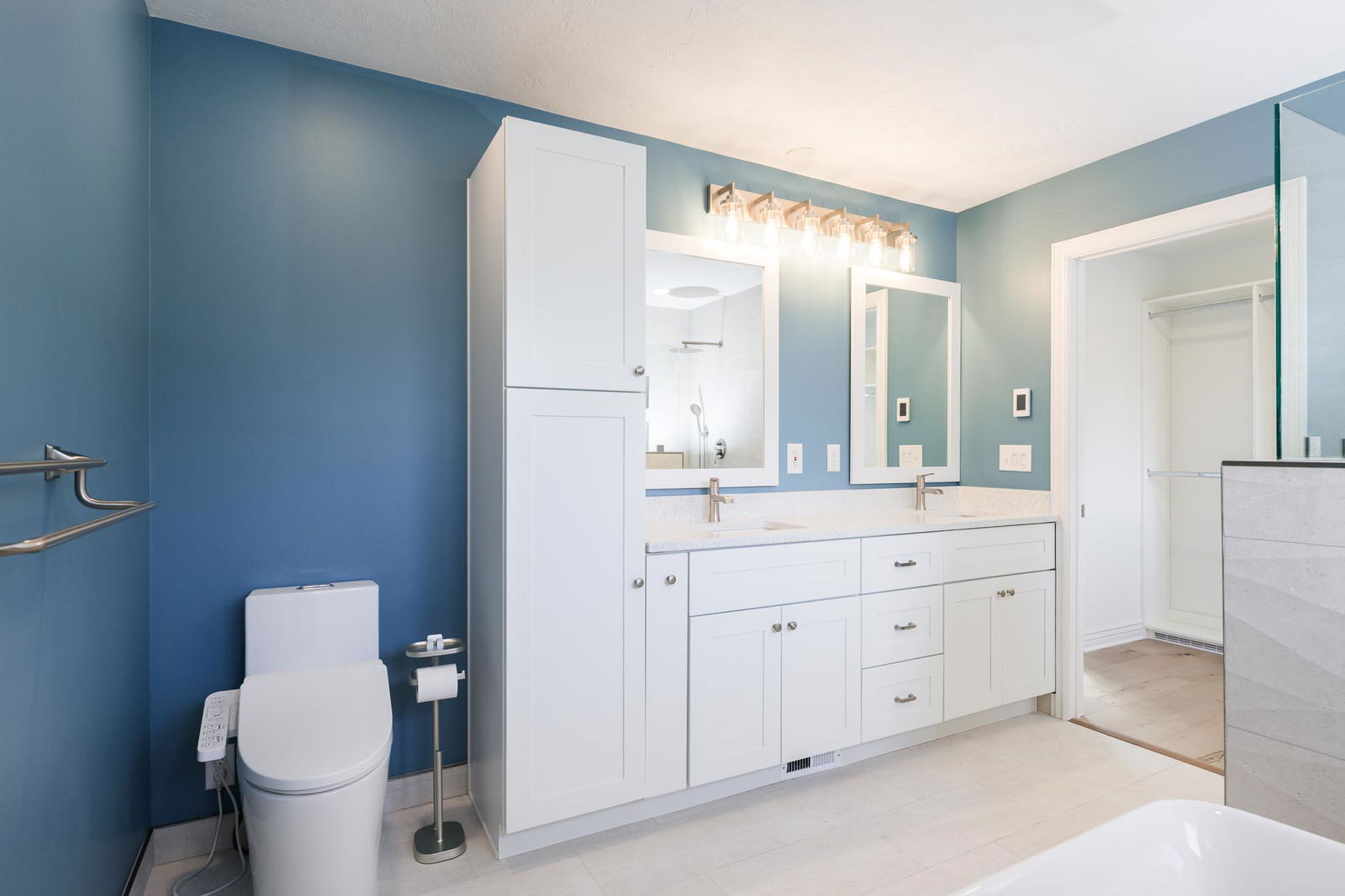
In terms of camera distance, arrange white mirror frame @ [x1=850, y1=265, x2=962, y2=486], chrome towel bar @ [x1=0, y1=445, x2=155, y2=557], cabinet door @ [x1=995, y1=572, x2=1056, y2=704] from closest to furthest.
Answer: chrome towel bar @ [x1=0, y1=445, x2=155, y2=557]
cabinet door @ [x1=995, y1=572, x2=1056, y2=704]
white mirror frame @ [x1=850, y1=265, x2=962, y2=486]

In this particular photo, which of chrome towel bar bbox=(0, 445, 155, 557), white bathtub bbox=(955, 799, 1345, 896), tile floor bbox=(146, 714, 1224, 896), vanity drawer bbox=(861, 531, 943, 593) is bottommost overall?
tile floor bbox=(146, 714, 1224, 896)

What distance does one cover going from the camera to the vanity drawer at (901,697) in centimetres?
260

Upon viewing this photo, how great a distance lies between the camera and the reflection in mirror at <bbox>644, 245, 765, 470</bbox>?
2736 millimetres

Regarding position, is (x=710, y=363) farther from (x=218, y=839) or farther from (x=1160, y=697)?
(x=1160, y=697)

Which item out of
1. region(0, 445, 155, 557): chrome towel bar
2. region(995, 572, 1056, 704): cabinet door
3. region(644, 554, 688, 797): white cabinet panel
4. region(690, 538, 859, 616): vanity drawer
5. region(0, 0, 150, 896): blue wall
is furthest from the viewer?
region(995, 572, 1056, 704): cabinet door

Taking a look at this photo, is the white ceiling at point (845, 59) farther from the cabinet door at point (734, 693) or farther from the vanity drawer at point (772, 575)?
the cabinet door at point (734, 693)

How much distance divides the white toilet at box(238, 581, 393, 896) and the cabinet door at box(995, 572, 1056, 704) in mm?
2508

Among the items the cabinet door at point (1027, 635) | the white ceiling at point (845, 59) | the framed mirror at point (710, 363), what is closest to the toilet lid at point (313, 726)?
the framed mirror at point (710, 363)

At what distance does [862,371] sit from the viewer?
3246 millimetres

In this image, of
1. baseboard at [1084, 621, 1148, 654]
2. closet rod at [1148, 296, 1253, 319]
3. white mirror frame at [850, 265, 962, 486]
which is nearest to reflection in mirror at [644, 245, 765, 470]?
white mirror frame at [850, 265, 962, 486]

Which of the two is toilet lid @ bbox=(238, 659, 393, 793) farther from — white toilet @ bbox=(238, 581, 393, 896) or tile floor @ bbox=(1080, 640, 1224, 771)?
tile floor @ bbox=(1080, 640, 1224, 771)

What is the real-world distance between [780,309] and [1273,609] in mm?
1967

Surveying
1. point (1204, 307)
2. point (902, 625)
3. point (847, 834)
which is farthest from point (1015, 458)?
point (847, 834)

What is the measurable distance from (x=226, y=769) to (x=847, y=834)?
186cm
